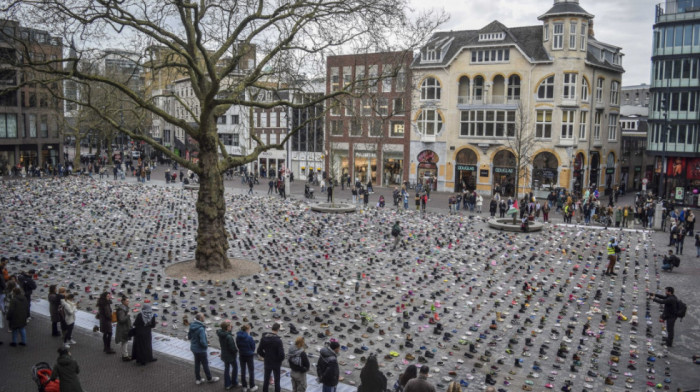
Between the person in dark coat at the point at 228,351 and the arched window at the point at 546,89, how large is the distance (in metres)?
44.4

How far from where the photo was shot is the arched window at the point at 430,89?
178 ft

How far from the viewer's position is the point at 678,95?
159 feet

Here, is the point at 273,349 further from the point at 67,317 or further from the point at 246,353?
the point at 67,317

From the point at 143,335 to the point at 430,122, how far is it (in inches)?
1822

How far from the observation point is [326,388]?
1002 centimetres

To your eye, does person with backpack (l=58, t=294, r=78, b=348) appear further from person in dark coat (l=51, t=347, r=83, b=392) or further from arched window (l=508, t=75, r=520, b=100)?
arched window (l=508, t=75, r=520, b=100)

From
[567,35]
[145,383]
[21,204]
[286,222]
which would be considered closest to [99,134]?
[21,204]

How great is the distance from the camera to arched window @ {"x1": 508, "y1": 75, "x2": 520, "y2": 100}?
50.0 meters

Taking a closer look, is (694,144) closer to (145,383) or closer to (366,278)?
(366,278)

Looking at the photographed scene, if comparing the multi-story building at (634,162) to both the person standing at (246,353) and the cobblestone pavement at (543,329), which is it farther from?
the person standing at (246,353)

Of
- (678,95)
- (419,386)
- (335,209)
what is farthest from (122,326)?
(678,95)

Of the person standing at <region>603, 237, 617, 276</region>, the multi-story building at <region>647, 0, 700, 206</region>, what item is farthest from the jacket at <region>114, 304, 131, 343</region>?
the multi-story building at <region>647, 0, 700, 206</region>

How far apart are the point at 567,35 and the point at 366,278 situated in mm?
37173

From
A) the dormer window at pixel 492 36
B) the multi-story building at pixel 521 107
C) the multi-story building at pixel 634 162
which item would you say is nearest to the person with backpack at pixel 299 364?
the multi-story building at pixel 521 107
